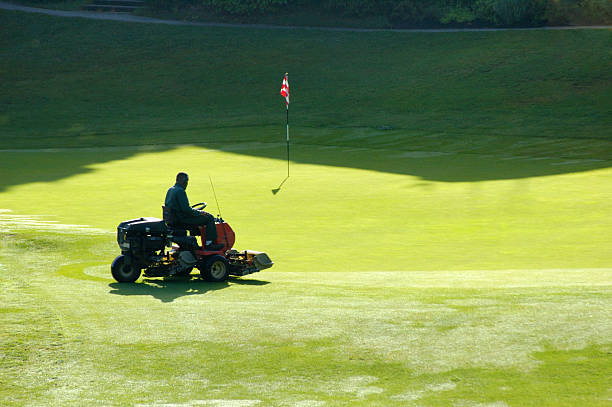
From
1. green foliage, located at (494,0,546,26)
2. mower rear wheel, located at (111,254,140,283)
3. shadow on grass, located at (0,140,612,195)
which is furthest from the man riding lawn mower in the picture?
green foliage, located at (494,0,546,26)

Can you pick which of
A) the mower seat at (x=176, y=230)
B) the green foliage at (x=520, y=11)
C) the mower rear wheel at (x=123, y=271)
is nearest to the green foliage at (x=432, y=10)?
the green foliage at (x=520, y=11)

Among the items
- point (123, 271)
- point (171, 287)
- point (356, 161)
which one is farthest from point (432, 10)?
point (171, 287)

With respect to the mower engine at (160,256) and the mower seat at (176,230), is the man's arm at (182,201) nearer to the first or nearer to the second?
the mower seat at (176,230)

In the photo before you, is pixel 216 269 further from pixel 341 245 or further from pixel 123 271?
pixel 341 245

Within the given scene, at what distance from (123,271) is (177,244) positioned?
0.97 metres

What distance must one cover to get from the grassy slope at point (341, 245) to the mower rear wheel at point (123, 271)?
10.3 inches

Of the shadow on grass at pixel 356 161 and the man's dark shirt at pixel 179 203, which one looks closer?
the man's dark shirt at pixel 179 203

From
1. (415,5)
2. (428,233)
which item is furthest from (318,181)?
(415,5)

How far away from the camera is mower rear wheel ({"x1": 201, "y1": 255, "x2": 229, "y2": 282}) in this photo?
1323 centimetres

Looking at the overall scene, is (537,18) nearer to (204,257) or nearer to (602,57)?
(602,57)

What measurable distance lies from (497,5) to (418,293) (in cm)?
5276

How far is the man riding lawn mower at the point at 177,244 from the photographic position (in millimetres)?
13117

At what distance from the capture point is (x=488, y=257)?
15.6 m

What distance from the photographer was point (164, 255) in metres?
13.3
